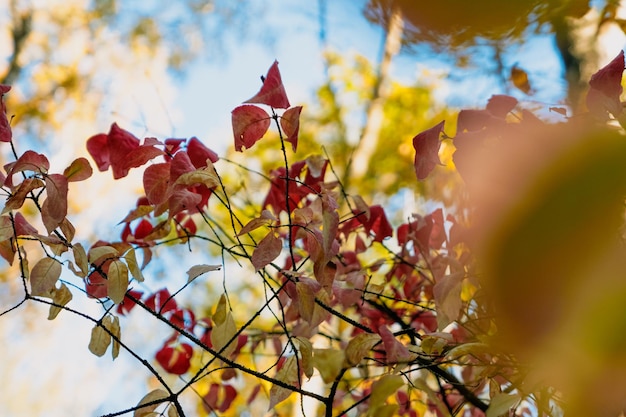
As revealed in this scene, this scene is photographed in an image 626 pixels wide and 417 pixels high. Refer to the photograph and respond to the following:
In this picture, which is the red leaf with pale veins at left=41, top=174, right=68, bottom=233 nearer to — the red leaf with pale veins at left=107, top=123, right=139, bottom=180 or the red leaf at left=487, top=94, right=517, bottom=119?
the red leaf with pale veins at left=107, top=123, right=139, bottom=180

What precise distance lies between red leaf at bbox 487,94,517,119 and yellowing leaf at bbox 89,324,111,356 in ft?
1.76

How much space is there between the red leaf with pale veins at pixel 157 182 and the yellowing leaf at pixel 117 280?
82 millimetres

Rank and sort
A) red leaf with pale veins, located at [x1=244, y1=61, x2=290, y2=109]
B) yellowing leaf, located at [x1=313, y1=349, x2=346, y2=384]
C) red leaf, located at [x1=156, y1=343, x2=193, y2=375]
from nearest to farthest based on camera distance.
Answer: yellowing leaf, located at [x1=313, y1=349, x2=346, y2=384] → red leaf with pale veins, located at [x1=244, y1=61, x2=290, y2=109] → red leaf, located at [x1=156, y1=343, x2=193, y2=375]

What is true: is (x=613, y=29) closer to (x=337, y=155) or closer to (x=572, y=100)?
(x=572, y=100)

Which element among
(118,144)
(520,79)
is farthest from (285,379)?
(520,79)

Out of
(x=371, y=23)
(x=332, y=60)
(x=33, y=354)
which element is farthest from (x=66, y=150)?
(x=371, y=23)

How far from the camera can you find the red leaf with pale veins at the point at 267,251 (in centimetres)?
57

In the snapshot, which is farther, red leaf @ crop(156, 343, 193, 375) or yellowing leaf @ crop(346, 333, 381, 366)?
red leaf @ crop(156, 343, 193, 375)

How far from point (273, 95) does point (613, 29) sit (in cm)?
75

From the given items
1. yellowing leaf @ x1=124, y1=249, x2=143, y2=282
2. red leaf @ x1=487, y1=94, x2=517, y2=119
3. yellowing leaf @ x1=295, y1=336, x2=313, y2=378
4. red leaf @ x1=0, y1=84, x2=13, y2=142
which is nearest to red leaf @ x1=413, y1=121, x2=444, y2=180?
red leaf @ x1=487, y1=94, x2=517, y2=119

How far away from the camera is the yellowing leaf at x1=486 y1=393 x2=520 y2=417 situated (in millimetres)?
462

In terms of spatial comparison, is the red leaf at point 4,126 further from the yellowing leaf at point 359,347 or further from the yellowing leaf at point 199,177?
the yellowing leaf at point 359,347

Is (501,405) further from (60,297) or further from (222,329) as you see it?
(60,297)

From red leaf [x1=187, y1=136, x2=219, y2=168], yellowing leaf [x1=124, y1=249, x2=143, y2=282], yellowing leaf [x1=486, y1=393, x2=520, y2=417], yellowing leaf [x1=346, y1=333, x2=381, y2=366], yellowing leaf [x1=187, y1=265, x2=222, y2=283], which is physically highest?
red leaf [x1=187, y1=136, x2=219, y2=168]
